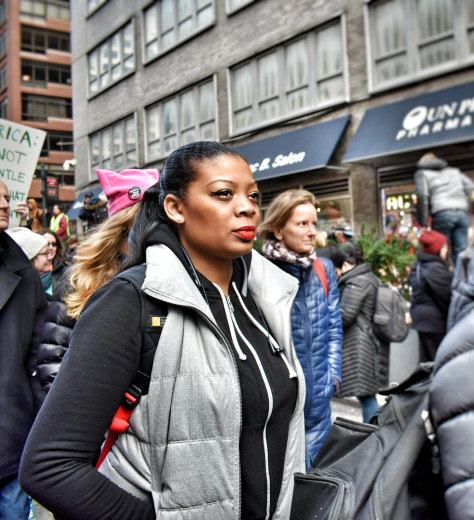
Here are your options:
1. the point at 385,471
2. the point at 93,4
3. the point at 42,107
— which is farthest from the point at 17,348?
the point at 42,107

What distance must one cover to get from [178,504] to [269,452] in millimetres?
319

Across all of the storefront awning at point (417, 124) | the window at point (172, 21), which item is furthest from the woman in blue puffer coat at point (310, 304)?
the window at point (172, 21)

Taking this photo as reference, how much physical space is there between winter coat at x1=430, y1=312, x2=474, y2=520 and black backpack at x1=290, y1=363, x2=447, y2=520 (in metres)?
0.09

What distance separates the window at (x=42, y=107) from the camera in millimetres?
42750

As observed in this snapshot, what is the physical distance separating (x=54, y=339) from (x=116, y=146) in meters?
19.8

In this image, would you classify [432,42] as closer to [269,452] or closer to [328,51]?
[328,51]

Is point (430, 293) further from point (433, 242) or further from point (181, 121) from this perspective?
point (181, 121)

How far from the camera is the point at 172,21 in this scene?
57.6 feet

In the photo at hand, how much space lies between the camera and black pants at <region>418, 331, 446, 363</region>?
534cm

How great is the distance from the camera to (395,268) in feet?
23.3

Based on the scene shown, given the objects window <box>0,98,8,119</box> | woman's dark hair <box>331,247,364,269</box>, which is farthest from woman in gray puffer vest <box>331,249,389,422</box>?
window <box>0,98,8,119</box>

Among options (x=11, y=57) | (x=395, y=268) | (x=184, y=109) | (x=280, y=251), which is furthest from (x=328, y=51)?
(x=11, y=57)

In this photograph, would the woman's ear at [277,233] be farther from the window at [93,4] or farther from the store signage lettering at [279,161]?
the window at [93,4]

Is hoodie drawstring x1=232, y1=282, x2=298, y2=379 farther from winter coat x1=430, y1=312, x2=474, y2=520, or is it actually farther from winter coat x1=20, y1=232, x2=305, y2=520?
winter coat x1=430, y1=312, x2=474, y2=520
